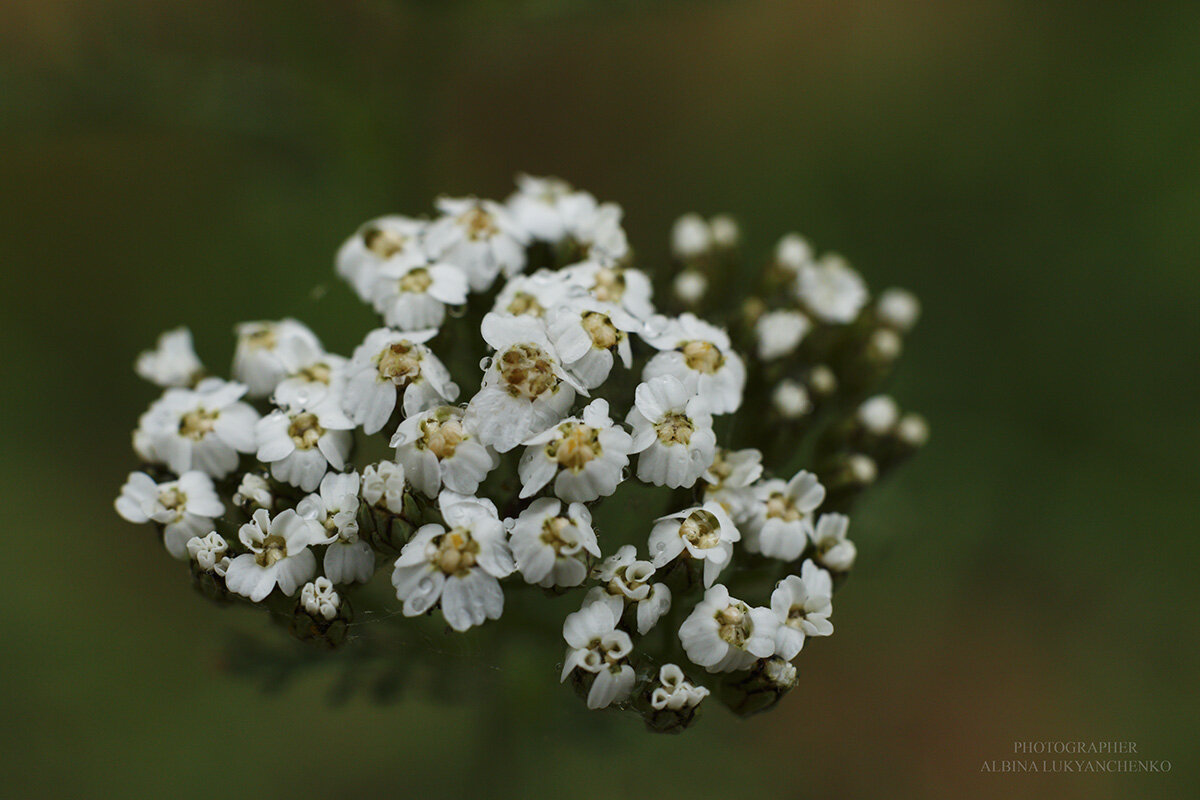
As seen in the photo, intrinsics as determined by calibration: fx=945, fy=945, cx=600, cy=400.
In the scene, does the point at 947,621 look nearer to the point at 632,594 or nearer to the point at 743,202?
the point at 743,202

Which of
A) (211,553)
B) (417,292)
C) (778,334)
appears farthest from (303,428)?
(778,334)

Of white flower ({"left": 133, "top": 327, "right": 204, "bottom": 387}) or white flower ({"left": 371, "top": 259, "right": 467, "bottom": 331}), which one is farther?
white flower ({"left": 133, "top": 327, "right": 204, "bottom": 387})

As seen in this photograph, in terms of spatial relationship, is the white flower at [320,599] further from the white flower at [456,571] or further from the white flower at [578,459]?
the white flower at [578,459]

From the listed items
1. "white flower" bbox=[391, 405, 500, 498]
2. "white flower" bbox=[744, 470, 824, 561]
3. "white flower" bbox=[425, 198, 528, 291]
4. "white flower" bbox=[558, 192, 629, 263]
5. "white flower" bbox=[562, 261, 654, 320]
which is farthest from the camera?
"white flower" bbox=[558, 192, 629, 263]

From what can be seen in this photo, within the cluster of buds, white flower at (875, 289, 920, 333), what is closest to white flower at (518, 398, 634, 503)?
the cluster of buds

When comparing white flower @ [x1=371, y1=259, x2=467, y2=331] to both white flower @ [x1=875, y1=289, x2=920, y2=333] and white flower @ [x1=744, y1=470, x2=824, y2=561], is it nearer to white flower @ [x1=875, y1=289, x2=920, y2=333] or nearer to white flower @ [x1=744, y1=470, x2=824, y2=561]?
white flower @ [x1=744, y1=470, x2=824, y2=561]
